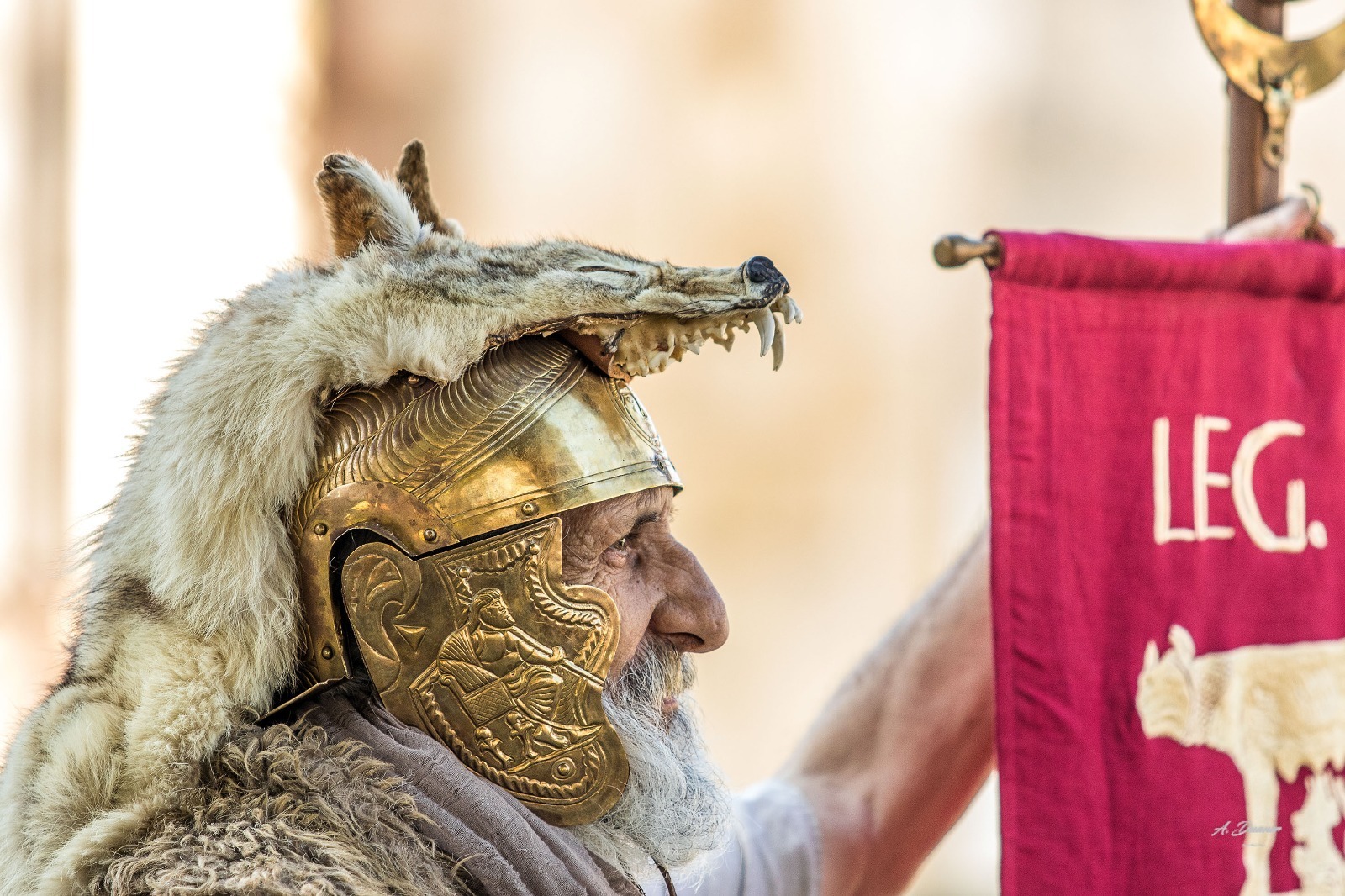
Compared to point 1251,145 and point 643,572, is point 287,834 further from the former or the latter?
point 1251,145

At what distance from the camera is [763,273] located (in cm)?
125

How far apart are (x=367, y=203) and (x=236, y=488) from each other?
1.17 feet

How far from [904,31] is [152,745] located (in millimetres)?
3507

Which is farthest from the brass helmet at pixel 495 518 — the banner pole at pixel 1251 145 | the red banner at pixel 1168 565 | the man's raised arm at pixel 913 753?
the banner pole at pixel 1251 145

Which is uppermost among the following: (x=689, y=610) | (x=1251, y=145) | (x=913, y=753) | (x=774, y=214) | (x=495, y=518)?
(x=774, y=214)

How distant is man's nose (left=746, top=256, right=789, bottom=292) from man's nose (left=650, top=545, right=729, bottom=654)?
0.34m

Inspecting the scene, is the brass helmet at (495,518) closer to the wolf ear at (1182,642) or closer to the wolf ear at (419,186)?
the wolf ear at (419,186)

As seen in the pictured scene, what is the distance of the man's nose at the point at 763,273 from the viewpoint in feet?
4.08

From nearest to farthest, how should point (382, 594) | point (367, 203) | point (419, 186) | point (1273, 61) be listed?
point (382, 594)
point (367, 203)
point (419, 186)
point (1273, 61)

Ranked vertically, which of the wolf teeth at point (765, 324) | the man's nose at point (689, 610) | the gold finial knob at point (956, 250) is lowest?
the man's nose at point (689, 610)

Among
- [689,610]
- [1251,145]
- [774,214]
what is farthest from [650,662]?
[774,214]

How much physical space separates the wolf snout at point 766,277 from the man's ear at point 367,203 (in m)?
0.37

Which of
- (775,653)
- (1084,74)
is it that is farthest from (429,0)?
(775,653)

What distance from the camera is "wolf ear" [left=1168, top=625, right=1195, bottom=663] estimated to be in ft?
5.08
